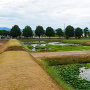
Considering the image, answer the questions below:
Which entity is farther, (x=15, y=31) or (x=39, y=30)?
(x=39, y=30)

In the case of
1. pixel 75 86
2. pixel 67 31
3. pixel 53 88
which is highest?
pixel 67 31

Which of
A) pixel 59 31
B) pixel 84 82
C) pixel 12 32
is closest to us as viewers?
pixel 84 82

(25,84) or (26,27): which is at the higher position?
(26,27)

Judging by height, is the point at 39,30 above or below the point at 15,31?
above

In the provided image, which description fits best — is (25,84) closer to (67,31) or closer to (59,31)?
(67,31)

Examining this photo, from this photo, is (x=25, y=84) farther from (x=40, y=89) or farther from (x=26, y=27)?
(x=26, y=27)

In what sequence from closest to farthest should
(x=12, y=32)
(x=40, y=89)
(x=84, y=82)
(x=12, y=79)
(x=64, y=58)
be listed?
(x=40, y=89) < (x=12, y=79) < (x=84, y=82) < (x=64, y=58) < (x=12, y=32)

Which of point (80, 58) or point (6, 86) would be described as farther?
point (80, 58)

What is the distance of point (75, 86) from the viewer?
1032 centimetres

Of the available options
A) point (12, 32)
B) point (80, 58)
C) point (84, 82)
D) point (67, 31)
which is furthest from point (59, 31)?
point (84, 82)

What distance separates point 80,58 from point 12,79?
12944mm

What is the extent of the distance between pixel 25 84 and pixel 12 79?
1146 millimetres

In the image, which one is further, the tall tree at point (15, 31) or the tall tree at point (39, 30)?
the tall tree at point (39, 30)

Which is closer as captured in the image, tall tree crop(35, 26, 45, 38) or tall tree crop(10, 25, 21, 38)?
tall tree crop(10, 25, 21, 38)
